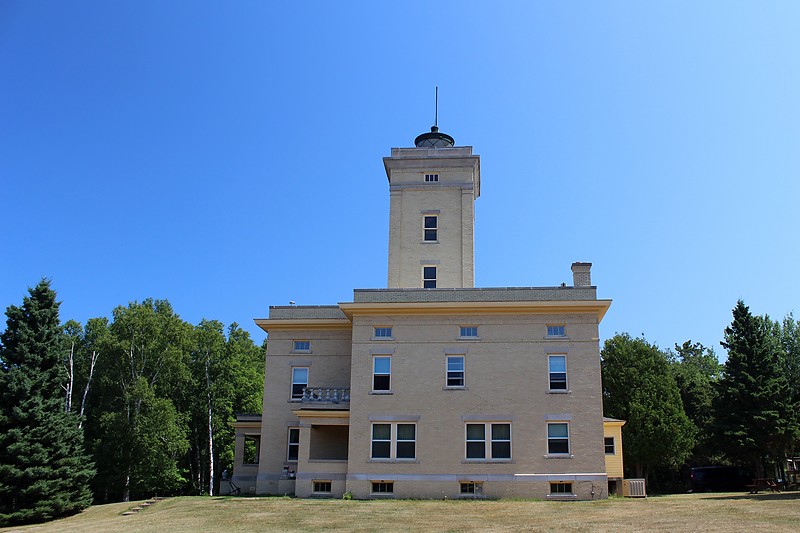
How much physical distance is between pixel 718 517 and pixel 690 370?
132ft

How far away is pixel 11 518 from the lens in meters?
29.8

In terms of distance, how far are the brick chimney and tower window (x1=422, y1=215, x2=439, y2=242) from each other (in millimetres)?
8700

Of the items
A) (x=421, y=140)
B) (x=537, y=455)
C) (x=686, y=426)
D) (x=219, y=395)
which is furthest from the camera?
(x=219, y=395)

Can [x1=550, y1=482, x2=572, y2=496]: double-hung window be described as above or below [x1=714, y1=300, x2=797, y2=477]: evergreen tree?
below

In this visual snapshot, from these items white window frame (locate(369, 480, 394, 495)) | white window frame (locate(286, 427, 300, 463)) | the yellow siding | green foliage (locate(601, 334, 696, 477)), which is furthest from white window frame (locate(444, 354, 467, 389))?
green foliage (locate(601, 334, 696, 477))

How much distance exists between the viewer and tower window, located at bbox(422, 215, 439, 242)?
37.8 meters

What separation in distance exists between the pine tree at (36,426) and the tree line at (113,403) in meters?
0.05

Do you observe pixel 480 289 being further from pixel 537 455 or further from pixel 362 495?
pixel 362 495

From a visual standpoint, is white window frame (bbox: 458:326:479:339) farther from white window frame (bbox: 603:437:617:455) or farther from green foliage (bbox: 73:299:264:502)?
green foliage (bbox: 73:299:264:502)

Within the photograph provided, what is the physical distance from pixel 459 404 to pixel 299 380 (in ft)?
30.2

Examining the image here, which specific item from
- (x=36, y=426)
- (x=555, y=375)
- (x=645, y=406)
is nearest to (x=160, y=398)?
(x=36, y=426)

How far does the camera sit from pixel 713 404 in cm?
3844

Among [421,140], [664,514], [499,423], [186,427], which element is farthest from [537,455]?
[186,427]

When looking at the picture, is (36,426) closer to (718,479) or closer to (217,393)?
(217,393)
